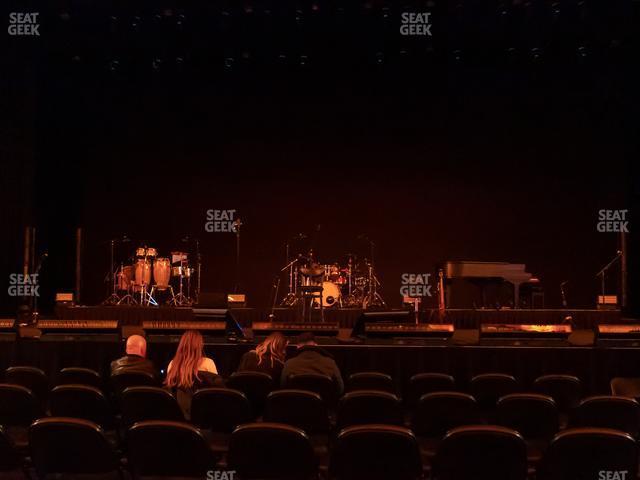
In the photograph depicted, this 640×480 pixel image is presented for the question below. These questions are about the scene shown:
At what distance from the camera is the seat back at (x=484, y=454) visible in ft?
12.0

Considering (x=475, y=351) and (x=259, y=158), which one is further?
(x=259, y=158)

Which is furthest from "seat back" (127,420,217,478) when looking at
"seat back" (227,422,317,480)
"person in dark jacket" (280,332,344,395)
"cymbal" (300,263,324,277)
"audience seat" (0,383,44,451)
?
"cymbal" (300,263,324,277)

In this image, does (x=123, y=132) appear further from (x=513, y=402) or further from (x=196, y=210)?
(x=513, y=402)

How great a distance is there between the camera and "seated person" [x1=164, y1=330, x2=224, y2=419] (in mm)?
6016

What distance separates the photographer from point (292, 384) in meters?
→ 6.19

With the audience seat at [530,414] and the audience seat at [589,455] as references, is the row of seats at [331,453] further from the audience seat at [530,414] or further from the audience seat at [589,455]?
the audience seat at [530,414]

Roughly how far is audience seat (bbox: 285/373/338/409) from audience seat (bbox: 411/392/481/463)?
48.6 inches

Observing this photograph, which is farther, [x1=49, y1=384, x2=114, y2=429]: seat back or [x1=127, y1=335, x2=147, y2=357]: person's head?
[x1=127, y1=335, x2=147, y2=357]: person's head

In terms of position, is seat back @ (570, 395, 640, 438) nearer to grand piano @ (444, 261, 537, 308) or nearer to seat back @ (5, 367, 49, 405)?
seat back @ (5, 367, 49, 405)

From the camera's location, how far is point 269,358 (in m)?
7.07

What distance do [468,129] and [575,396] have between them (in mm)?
12014

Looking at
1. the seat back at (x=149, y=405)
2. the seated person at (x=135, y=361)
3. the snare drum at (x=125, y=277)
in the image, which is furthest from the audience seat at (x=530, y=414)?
the snare drum at (x=125, y=277)

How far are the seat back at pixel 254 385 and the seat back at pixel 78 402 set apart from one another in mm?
1150

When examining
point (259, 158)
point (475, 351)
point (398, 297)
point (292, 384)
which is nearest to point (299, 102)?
point (259, 158)
